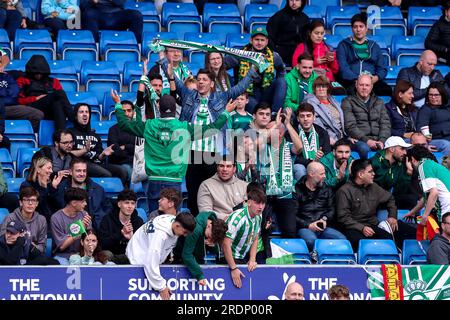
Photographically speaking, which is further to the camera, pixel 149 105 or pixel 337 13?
pixel 337 13

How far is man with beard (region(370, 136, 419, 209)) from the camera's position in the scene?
51.7 feet

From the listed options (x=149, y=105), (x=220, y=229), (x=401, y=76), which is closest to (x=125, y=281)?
(x=220, y=229)

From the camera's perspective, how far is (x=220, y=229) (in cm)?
1355

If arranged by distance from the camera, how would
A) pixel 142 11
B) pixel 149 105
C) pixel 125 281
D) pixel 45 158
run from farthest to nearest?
pixel 142 11, pixel 149 105, pixel 45 158, pixel 125 281

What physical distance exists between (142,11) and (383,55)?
3.23 m

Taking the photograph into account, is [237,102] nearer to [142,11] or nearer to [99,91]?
[99,91]

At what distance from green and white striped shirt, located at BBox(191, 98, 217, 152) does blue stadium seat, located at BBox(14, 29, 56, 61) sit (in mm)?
3132

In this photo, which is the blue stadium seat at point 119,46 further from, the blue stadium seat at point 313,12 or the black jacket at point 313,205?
the black jacket at point 313,205

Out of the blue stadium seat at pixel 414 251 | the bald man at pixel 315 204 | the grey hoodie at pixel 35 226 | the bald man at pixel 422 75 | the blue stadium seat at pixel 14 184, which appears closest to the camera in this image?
the grey hoodie at pixel 35 226

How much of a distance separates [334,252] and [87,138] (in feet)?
10.1

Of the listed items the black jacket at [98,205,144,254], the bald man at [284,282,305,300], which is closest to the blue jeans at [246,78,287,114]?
the black jacket at [98,205,144,254]

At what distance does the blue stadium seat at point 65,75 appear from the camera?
17.4 m

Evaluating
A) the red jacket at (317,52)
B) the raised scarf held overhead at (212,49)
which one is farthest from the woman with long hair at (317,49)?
the raised scarf held overhead at (212,49)

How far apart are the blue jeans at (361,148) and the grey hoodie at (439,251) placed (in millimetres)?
2126
